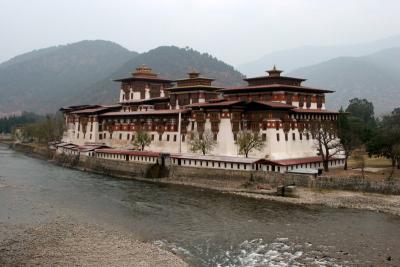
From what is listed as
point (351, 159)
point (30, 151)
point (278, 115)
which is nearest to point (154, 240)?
point (278, 115)

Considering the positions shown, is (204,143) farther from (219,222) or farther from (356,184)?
(219,222)

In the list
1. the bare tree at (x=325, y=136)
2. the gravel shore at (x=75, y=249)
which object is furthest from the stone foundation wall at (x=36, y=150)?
the gravel shore at (x=75, y=249)

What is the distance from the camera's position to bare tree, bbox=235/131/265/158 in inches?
2640

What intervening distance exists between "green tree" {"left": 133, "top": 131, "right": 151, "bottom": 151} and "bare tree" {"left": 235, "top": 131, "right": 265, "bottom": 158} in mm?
20840

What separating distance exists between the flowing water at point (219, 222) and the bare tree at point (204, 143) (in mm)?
9865

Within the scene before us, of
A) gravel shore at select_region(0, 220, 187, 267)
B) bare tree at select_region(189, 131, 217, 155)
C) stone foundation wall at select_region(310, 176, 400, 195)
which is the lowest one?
gravel shore at select_region(0, 220, 187, 267)

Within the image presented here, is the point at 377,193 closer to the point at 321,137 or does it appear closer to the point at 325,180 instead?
the point at 325,180

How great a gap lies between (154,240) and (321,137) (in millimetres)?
40378

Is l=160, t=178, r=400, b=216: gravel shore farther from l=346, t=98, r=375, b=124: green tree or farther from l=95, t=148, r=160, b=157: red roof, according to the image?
l=346, t=98, r=375, b=124: green tree

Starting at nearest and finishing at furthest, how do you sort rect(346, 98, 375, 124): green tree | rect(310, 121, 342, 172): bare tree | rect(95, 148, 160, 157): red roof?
rect(310, 121, 342, 172): bare tree < rect(95, 148, 160, 157): red roof < rect(346, 98, 375, 124): green tree

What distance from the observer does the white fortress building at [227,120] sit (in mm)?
68750

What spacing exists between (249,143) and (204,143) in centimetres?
783

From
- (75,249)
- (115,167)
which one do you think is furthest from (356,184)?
(115,167)

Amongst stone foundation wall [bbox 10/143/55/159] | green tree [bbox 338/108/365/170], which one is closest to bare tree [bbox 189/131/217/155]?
green tree [bbox 338/108/365/170]
